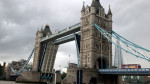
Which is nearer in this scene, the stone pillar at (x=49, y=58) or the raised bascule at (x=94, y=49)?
the raised bascule at (x=94, y=49)

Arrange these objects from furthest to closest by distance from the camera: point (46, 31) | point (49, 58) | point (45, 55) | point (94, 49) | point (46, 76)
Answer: point (46, 31) → point (49, 58) → point (45, 55) → point (46, 76) → point (94, 49)

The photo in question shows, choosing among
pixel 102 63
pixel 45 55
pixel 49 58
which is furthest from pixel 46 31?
pixel 102 63

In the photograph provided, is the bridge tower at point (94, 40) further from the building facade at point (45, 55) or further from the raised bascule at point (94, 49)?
the building facade at point (45, 55)

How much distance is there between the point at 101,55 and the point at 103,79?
16.6ft

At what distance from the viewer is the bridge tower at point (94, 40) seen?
121 ft

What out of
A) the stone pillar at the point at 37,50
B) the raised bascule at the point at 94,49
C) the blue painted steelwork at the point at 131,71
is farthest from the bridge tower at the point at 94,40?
the stone pillar at the point at 37,50

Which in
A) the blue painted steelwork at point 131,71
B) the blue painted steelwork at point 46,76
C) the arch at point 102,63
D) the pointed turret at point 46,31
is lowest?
the blue painted steelwork at point 46,76

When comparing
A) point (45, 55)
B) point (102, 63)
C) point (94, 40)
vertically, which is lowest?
point (102, 63)

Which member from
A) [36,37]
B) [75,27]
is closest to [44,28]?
[36,37]

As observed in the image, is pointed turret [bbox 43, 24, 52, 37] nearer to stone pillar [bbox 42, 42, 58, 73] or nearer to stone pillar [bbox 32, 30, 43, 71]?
stone pillar [bbox 32, 30, 43, 71]

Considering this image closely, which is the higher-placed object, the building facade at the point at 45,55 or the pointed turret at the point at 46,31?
the pointed turret at the point at 46,31

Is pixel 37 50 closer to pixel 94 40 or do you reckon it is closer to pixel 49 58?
pixel 49 58

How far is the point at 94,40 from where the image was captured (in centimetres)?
3756

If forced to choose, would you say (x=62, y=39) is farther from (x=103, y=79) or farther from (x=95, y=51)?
(x=103, y=79)
